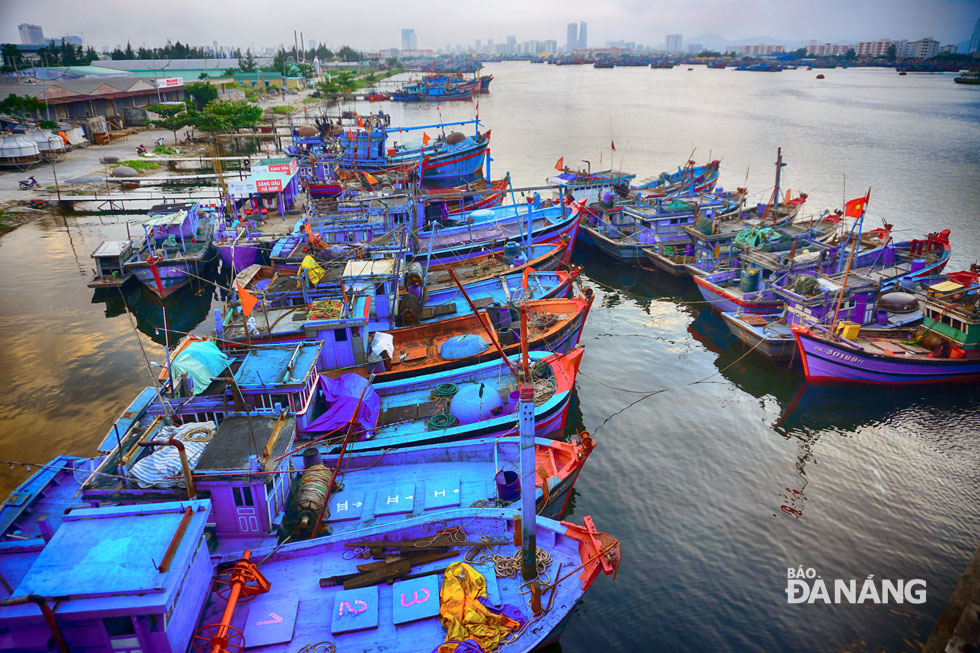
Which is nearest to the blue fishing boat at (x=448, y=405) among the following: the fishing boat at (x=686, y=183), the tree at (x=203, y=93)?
the fishing boat at (x=686, y=183)

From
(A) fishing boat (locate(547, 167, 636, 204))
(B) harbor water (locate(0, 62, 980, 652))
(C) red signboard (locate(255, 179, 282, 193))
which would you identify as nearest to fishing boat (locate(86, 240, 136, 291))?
(B) harbor water (locate(0, 62, 980, 652))

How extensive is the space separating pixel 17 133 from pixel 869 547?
73726mm

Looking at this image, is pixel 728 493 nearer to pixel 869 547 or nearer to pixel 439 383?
pixel 869 547

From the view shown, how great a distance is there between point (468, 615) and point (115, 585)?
585cm

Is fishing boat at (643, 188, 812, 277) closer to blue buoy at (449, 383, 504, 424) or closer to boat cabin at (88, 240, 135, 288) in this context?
blue buoy at (449, 383, 504, 424)

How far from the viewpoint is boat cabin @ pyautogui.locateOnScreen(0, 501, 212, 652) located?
8625mm

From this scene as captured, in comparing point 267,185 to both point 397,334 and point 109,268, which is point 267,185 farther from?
point 397,334

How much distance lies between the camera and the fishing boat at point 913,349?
20984 mm

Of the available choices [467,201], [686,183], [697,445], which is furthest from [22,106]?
[697,445]

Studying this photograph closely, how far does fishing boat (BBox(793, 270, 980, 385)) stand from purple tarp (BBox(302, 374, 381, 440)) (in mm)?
16364

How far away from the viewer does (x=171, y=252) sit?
106 ft

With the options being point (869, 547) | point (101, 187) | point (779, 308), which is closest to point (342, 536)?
point (869, 547)

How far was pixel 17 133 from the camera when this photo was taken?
54938 millimetres

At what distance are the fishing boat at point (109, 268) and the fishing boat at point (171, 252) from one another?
0.38 m
